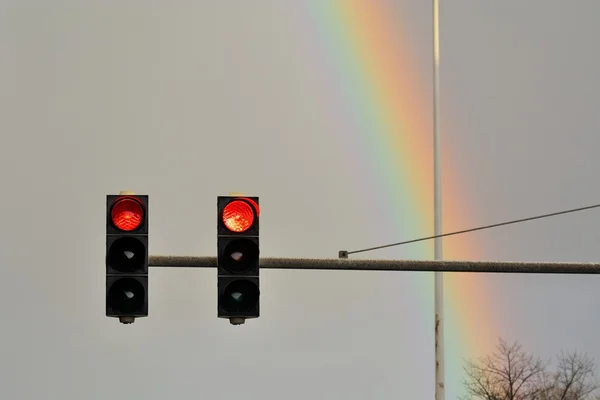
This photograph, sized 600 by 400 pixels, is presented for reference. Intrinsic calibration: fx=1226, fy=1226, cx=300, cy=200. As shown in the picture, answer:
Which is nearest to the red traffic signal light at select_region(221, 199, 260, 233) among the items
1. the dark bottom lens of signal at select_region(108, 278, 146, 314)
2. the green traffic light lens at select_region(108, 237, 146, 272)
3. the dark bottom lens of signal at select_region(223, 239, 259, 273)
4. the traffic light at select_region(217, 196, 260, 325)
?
the traffic light at select_region(217, 196, 260, 325)

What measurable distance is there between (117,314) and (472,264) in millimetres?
4570

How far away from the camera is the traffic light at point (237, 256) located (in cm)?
1354

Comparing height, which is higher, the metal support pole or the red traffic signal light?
the red traffic signal light

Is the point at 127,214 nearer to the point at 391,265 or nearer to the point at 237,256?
the point at 237,256

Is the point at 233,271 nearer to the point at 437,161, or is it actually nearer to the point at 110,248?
the point at 110,248

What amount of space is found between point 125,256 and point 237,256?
123cm

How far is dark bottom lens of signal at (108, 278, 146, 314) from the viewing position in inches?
525

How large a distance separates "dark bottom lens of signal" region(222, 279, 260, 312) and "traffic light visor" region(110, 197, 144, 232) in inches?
49.2

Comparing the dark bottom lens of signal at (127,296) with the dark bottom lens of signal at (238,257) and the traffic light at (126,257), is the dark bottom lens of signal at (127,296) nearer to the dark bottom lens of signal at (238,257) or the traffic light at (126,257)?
the traffic light at (126,257)

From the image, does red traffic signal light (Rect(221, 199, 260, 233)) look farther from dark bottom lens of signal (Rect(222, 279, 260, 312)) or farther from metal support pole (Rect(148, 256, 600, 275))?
metal support pole (Rect(148, 256, 600, 275))

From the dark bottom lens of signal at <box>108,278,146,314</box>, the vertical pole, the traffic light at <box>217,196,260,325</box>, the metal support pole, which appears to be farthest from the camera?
the vertical pole

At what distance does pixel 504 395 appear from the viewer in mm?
48031

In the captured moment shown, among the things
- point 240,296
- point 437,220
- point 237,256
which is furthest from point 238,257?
point 437,220

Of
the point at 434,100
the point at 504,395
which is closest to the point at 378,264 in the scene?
the point at 434,100
